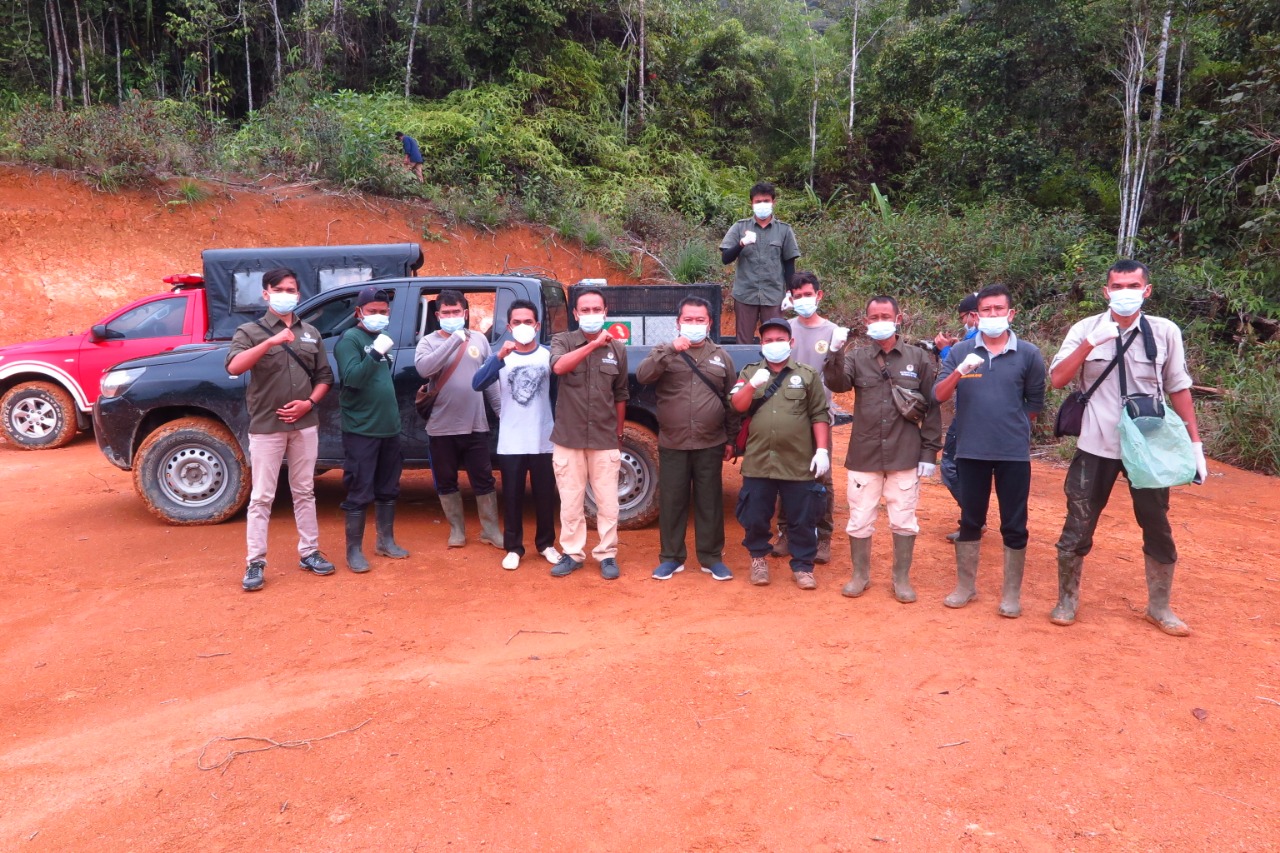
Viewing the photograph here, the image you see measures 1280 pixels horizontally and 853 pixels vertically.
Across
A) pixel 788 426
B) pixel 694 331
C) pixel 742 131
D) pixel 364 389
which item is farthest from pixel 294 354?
pixel 742 131

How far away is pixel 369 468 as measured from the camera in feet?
18.0

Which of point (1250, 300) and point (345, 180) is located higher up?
point (345, 180)

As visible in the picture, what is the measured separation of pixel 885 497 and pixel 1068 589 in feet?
3.51

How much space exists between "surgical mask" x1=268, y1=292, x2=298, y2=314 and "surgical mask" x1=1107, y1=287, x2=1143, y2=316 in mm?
4565

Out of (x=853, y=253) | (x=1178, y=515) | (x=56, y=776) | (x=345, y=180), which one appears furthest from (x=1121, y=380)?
(x=345, y=180)

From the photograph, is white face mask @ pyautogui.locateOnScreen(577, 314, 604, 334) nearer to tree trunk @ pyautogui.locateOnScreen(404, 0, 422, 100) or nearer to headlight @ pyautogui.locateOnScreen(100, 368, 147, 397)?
headlight @ pyautogui.locateOnScreen(100, 368, 147, 397)

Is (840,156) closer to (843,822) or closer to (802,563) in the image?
(802,563)

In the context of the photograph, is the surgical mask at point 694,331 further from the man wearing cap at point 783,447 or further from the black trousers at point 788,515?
the black trousers at point 788,515

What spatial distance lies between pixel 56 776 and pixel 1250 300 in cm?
1316

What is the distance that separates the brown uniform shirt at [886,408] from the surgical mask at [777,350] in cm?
26

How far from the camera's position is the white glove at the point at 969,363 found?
14.8 feet

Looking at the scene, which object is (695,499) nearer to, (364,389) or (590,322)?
(590,322)

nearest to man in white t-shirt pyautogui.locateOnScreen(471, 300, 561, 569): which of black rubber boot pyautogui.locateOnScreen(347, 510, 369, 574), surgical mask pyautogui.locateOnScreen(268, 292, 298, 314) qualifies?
black rubber boot pyautogui.locateOnScreen(347, 510, 369, 574)

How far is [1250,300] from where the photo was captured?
11.1 metres
